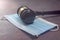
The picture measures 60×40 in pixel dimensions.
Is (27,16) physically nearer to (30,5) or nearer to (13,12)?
(13,12)

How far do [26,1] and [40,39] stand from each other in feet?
1.91

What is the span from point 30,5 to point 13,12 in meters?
0.18

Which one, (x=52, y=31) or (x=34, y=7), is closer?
(x=52, y=31)

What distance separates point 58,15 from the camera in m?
1.02

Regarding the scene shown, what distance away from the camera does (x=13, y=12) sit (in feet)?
3.45

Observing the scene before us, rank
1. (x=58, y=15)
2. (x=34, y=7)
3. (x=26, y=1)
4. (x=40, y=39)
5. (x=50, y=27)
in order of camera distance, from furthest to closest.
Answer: (x=26, y=1), (x=34, y=7), (x=58, y=15), (x=50, y=27), (x=40, y=39)

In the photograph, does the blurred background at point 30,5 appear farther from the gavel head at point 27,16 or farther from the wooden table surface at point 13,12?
the gavel head at point 27,16

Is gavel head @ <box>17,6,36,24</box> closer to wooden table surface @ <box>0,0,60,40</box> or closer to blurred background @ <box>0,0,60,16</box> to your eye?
wooden table surface @ <box>0,0,60,40</box>

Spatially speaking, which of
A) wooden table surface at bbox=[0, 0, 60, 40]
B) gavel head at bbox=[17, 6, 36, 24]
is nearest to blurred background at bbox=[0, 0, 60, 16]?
wooden table surface at bbox=[0, 0, 60, 40]

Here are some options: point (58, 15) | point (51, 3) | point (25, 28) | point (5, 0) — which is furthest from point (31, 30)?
point (5, 0)

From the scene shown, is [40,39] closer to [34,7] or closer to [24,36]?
[24,36]

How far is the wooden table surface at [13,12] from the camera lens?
0.76 m

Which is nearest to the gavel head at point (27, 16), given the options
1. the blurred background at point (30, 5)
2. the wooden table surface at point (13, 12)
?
the wooden table surface at point (13, 12)

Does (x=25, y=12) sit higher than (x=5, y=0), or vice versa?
(x=25, y=12)
